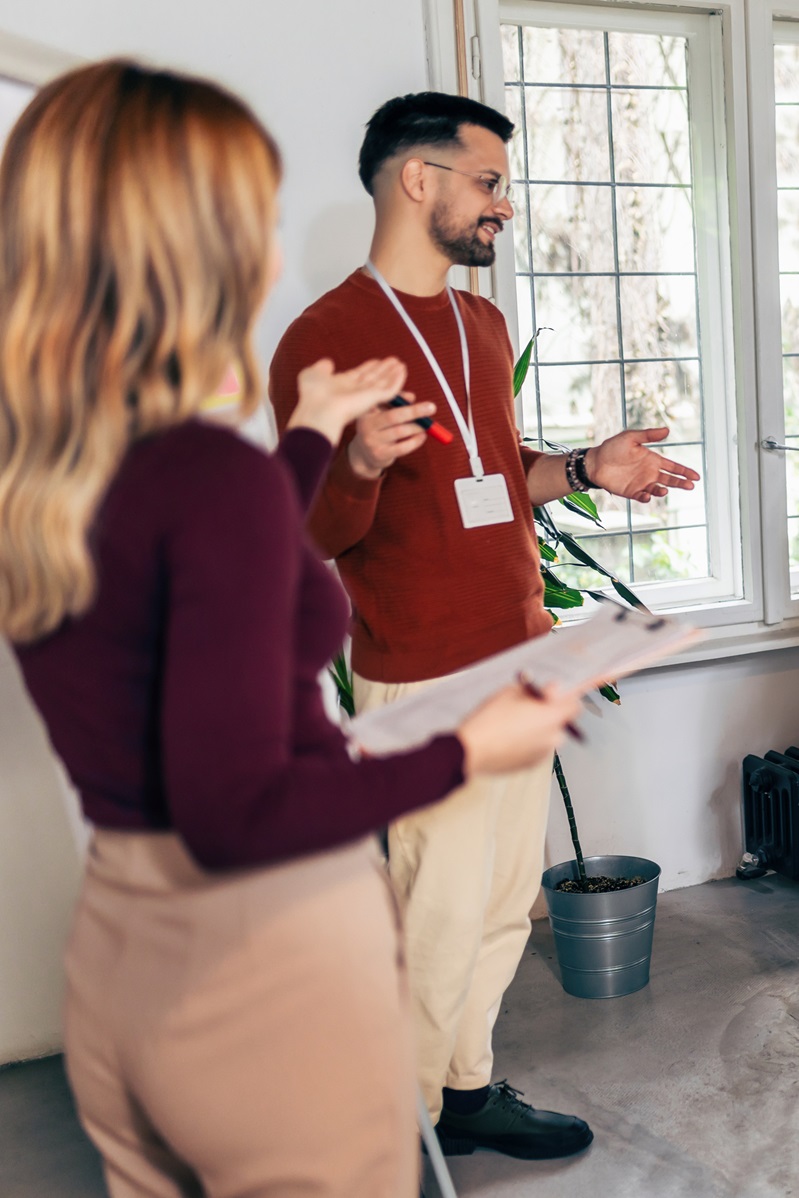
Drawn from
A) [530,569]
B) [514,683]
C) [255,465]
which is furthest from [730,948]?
[255,465]

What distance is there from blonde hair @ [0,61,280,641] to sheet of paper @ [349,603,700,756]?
0.98 feet

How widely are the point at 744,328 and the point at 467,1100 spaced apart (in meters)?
2.18

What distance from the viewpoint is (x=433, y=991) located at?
6.11 feet

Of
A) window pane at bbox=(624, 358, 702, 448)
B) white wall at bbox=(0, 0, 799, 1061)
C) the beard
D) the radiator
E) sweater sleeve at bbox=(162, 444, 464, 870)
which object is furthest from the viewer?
window pane at bbox=(624, 358, 702, 448)

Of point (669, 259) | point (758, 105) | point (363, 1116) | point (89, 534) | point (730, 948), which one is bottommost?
point (730, 948)

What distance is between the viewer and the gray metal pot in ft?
8.34

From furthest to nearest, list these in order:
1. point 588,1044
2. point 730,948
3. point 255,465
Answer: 1. point 730,948
2. point 588,1044
3. point 255,465

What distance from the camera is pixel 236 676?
2.17ft

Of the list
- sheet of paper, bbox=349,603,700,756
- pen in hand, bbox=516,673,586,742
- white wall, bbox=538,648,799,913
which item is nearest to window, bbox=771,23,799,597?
white wall, bbox=538,648,799,913

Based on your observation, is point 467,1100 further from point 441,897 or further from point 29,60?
point 29,60

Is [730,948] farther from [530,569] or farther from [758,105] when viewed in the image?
[758,105]

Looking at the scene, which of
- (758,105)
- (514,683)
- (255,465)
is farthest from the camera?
(758,105)

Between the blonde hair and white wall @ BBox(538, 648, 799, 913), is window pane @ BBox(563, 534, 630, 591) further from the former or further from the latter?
the blonde hair

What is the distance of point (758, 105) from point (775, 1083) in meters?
2.50
